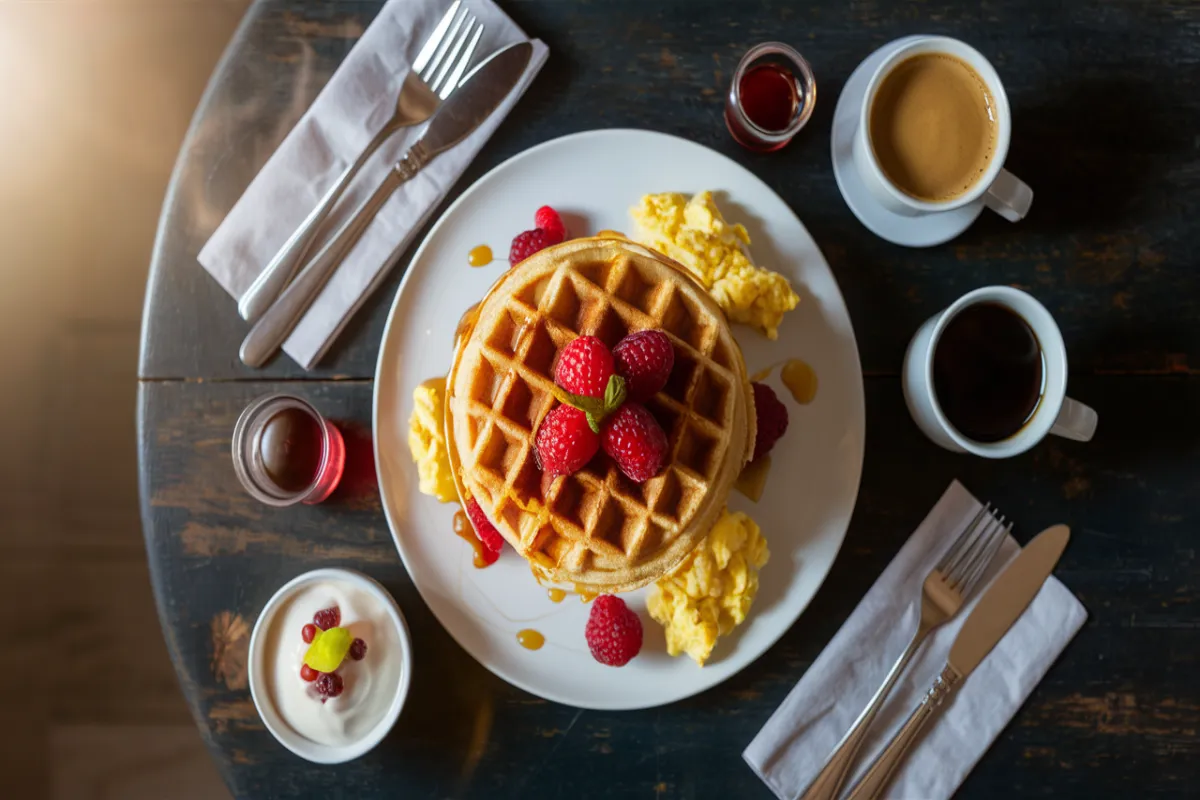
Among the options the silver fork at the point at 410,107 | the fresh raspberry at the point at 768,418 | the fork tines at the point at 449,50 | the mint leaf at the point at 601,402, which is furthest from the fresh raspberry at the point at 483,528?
the fork tines at the point at 449,50

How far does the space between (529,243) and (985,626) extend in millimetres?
1385

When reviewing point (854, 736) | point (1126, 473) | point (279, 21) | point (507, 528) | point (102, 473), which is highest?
point (279, 21)

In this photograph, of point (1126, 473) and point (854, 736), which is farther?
point (1126, 473)

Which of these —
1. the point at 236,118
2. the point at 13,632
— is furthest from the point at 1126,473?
the point at 13,632

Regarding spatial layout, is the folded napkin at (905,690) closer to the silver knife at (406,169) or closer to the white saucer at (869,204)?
the white saucer at (869,204)

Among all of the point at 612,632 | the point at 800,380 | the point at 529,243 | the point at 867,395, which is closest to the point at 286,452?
the point at 529,243

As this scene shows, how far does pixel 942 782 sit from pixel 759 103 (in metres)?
1.69

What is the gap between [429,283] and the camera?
178 cm

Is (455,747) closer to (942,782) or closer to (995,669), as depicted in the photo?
(942,782)

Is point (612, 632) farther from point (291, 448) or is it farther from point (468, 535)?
point (291, 448)

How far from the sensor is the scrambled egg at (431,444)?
1.70 meters

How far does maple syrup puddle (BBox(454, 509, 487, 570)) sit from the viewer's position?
175 cm

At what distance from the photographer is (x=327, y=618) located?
5.68ft

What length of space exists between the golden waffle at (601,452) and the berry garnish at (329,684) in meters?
0.57
